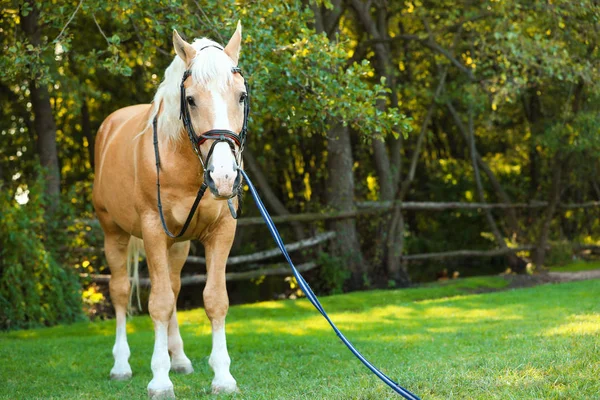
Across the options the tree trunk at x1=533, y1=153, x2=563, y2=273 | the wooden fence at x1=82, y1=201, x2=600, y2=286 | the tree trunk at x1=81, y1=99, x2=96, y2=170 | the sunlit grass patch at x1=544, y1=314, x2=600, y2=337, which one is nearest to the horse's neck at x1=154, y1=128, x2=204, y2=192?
the sunlit grass patch at x1=544, y1=314, x2=600, y2=337

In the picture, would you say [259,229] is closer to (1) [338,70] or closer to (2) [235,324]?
(2) [235,324]

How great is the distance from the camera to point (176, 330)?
643cm

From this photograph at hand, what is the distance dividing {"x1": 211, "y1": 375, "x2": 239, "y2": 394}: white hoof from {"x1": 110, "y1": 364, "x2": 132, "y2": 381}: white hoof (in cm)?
132

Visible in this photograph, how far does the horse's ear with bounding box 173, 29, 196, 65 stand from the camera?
5.10 meters

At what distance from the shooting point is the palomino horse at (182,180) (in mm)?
4871

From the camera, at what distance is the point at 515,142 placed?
18.3 m

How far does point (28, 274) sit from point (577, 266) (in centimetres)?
1135

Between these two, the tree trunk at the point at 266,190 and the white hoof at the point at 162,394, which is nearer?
the white hoof at the point at 162,394

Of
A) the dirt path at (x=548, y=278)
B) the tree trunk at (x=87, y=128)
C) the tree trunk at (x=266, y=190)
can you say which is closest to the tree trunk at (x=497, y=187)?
the dirt path at (x=548, y=278)

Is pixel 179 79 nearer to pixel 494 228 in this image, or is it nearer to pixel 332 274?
pixel 332 274

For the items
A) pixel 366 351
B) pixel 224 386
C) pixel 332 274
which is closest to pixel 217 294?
pixel 224 386

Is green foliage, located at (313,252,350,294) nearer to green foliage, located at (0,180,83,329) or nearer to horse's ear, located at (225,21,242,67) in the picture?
green foliage, located at (0,180,83,329)

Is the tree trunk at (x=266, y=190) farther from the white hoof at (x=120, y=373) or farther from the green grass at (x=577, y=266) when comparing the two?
the white hoof at (x=120, y=373)

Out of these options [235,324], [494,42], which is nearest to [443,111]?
[494,42]
